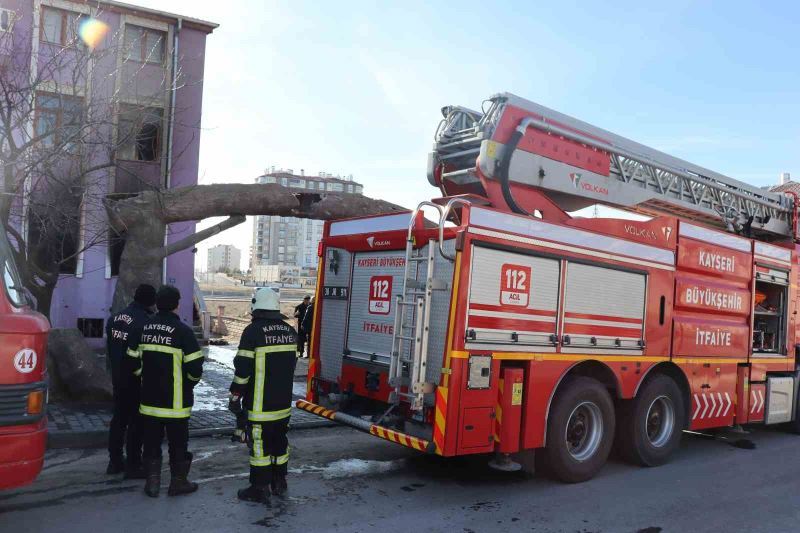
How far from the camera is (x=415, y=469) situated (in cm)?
649

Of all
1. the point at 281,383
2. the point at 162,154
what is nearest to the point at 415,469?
the point at 281,383

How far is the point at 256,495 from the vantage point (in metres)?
5.19

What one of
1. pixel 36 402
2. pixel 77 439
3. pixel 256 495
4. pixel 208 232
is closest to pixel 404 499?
pixel 256 495

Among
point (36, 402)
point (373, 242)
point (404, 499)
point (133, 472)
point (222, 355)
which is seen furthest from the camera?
point (222, 355)

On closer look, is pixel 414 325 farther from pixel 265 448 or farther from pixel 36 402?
pixel 36 402

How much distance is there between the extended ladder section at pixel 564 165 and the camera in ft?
22.2

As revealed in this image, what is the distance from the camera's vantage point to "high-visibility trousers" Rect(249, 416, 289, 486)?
5137 mm

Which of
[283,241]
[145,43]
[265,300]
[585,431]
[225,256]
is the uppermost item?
[283,241]

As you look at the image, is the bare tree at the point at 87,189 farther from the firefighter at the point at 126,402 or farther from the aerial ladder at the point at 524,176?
the aerial ladder at the point at 524,176

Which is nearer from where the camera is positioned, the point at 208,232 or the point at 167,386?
the point at 167,386

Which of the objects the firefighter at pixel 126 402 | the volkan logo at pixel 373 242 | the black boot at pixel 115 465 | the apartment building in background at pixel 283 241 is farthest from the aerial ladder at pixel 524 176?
the apartment building in background at pixel 283 241

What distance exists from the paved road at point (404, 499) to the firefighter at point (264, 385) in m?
0.30

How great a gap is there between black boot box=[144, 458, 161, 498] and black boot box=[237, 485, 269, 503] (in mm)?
661

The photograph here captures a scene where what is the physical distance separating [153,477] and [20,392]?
1.53 m
